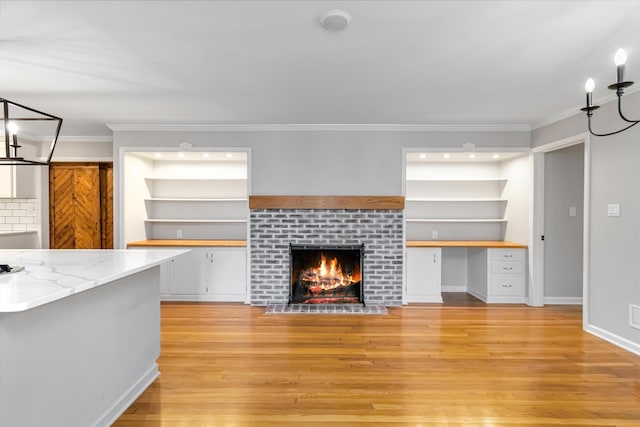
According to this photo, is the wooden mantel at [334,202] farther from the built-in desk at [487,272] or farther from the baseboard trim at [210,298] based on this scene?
the baseboard trim at [210,298]

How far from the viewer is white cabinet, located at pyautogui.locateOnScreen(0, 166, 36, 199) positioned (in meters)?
5.03

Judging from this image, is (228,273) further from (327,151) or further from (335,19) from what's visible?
(335,19)

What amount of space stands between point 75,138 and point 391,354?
529 cm

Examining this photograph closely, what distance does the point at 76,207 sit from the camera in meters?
5.46

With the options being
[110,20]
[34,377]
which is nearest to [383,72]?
[110,20]

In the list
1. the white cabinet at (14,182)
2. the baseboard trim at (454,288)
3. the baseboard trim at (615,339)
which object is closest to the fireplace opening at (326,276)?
the baseboard trim at (454,288)

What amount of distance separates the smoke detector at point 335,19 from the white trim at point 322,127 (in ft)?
8.49

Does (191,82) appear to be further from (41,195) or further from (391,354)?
(41,195)

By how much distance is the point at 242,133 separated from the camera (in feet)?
15.9

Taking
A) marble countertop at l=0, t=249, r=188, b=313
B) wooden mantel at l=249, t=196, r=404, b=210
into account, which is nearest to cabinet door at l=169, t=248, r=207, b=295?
wooden mantel at l=249, t=196, r=404, b=210

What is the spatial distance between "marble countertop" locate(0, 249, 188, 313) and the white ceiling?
1.40 metres

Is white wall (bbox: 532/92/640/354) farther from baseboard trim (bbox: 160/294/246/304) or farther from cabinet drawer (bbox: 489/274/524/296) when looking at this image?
baseboard trim (bbox: 160/294/246/304)

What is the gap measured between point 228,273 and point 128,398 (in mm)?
2649

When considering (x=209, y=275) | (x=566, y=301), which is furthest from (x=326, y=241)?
(x=566, y=301)
